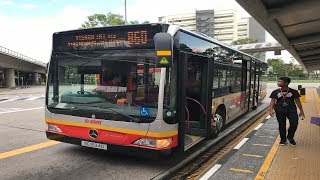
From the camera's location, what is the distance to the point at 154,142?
Answer: 19.0 feet

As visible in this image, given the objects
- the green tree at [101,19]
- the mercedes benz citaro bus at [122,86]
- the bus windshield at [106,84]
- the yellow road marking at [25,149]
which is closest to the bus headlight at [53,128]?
the mercedes benz citaro bus at [122,86]

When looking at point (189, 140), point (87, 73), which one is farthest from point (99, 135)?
point (189, 140)

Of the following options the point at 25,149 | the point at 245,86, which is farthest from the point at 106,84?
the point at 245,86

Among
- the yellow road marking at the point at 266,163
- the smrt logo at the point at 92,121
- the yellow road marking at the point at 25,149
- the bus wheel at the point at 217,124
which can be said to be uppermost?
the smrt logo at the point at 92,121

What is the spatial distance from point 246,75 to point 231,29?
5515 inches

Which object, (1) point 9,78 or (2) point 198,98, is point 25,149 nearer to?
(2) point 198,98

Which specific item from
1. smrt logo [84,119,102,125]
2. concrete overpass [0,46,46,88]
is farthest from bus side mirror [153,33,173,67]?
concrete overpass [0,46,46,88]

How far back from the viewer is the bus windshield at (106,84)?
589cm

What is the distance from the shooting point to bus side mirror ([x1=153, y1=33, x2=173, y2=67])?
5.36m

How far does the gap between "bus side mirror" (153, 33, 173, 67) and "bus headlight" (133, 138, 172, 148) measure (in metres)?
1.35

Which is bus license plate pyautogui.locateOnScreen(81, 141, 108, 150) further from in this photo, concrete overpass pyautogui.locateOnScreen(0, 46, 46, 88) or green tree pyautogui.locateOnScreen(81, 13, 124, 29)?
green tree pyautogui.locateOnScreen(81, 13, 124, 29)

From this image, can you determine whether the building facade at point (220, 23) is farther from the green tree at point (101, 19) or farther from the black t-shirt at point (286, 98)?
the black t-shirt at point (286, 98)

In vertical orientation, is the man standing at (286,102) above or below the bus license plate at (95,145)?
above

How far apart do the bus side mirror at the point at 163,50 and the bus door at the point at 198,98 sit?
2296 mm
